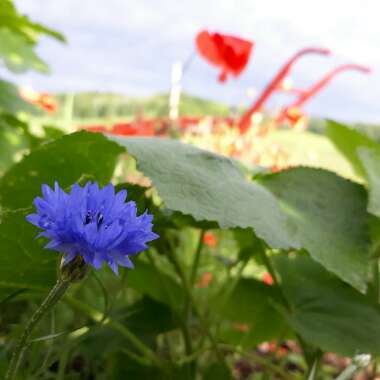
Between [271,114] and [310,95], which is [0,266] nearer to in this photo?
[310,95]

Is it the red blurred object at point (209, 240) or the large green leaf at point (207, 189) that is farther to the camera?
the red blurred object at point (209, 240)

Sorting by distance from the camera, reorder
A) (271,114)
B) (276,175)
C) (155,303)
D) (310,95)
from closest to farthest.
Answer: (276,175), (155,303), (310,95), (271,114)

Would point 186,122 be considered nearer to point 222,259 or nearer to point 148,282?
point 222,259

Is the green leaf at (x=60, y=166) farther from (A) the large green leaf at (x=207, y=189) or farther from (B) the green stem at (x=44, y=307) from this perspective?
(B) the green stem at (x=44, y=307)

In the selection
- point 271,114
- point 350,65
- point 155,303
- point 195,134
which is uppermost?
point 350,65

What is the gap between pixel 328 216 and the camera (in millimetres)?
617

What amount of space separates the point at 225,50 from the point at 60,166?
68 cm

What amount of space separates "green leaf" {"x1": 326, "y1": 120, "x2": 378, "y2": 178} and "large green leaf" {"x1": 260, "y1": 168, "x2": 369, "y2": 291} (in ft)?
0.39

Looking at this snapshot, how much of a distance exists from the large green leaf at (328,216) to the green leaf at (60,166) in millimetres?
173

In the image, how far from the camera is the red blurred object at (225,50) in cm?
110

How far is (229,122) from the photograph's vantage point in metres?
2.01

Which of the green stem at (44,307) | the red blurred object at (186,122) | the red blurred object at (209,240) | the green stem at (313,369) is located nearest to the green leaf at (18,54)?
the red blurred object at (209,240)

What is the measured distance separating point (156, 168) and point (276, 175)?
0.62 ft

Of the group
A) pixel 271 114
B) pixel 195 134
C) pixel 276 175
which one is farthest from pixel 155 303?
pixel 195 134
